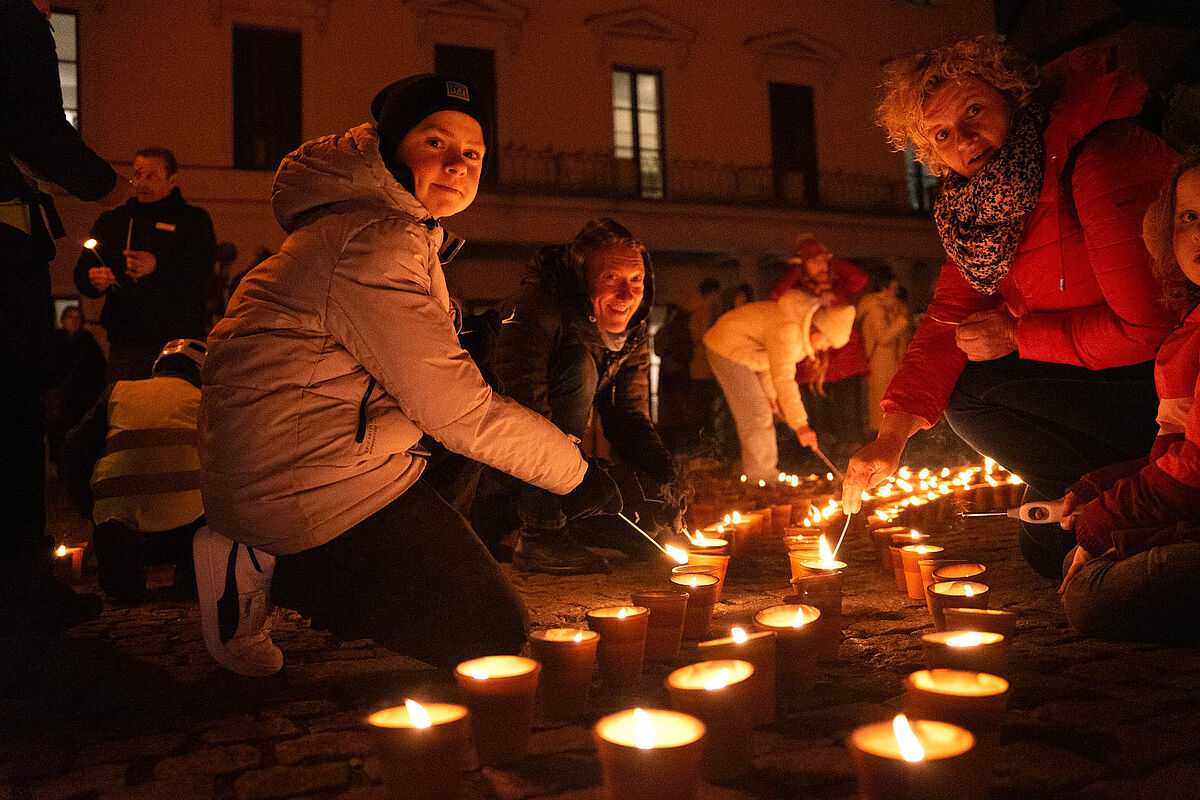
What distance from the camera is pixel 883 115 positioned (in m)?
3.52

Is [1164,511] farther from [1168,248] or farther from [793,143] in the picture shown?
[793,143]

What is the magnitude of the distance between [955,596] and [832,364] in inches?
264

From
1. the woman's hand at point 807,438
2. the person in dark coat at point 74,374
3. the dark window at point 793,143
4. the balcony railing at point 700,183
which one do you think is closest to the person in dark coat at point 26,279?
the woman's hand at point 807,438

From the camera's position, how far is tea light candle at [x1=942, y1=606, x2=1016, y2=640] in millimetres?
2189

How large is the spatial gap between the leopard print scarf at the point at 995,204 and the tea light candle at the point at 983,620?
4.77 ft

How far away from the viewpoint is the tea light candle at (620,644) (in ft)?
7.53

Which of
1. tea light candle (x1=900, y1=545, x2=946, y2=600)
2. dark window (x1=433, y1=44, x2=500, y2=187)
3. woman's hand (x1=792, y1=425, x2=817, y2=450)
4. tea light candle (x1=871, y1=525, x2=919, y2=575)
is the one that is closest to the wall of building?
dark window (x1=433, y1=44, x2=500, y2=187)

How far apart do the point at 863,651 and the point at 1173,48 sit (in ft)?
66.1

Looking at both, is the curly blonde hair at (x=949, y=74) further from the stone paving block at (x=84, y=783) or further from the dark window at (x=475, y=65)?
the dark window at (x=475, y=65)

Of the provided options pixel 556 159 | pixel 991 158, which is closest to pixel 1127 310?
pixel 991 158

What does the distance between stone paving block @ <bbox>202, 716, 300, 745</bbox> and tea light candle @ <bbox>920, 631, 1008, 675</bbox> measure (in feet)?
4.70

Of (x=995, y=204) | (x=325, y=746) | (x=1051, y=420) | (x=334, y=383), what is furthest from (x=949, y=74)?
(x=325, y=746)

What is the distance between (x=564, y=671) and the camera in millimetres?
2094

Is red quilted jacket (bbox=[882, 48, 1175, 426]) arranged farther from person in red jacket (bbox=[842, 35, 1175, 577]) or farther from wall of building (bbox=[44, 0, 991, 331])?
wall of building (bbox=[44, 0, 991, 331])
